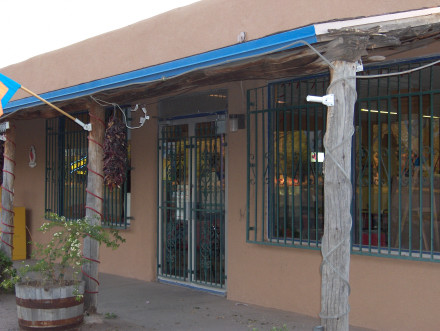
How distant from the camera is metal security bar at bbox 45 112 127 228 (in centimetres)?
1005

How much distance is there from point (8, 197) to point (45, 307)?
344 cm

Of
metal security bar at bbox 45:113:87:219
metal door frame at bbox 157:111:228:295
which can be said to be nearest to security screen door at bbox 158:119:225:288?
metal door frame at bbox 157:111:228:295

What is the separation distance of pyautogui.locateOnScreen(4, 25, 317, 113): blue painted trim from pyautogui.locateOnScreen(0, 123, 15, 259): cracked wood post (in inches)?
29.6

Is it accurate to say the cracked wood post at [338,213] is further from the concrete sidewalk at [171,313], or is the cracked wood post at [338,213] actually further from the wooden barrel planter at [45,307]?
the wooden barrel planter at [45,307]

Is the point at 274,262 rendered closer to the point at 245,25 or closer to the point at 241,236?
the point at 241,236

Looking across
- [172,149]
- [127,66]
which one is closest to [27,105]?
[127,66]

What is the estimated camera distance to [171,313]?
686cm

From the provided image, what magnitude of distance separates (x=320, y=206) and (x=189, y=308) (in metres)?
2.13

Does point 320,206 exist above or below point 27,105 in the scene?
below

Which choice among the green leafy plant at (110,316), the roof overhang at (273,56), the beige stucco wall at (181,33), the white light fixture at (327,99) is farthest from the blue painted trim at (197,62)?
the green leafy plant at (110,316)

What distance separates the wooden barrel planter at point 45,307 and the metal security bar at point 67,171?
395cm

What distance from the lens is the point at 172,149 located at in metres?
8.53

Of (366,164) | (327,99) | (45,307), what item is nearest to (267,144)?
(366,164)

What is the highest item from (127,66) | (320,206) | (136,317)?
(127,66)
